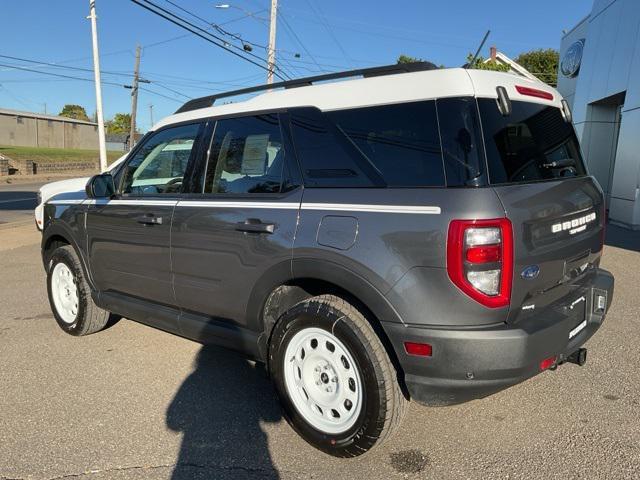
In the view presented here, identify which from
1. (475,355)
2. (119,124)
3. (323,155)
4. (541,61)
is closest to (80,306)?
(323,155)

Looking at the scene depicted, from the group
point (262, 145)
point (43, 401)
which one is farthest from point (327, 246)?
point (43, 401)

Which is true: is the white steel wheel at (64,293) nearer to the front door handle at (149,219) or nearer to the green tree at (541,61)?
the front door handle at (149,219)

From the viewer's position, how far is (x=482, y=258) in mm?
2396

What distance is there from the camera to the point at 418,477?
2709 millimetres

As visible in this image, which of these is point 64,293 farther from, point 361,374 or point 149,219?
point 361,374

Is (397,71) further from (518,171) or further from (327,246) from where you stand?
(327,246)

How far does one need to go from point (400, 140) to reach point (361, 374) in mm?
1191

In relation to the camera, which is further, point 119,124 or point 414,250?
point 119,124

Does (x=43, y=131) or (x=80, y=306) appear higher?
(x=43, y=131)

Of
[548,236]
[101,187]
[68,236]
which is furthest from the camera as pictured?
[68,236]

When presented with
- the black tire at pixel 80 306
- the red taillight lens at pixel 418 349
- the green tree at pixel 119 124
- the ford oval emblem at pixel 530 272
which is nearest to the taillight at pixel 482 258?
the ford oval emblem at pixel 530 272

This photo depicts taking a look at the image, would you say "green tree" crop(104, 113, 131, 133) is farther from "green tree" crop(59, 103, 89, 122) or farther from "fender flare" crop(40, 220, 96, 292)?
Result: "fender flare" crop(40, 220, 96, 292)

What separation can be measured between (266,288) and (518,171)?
1.49 metres

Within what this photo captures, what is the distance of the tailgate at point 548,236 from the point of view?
248 centimetres
